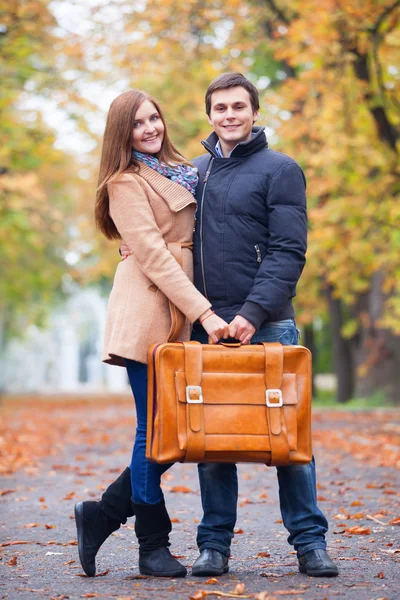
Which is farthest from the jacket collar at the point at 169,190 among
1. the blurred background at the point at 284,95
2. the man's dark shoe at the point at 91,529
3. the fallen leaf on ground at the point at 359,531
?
the blurred background at the point at 284,95

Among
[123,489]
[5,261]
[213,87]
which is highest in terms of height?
[5,261]

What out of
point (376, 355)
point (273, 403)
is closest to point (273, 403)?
point (273, 403)

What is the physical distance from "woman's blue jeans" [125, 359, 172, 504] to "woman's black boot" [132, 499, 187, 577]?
0.15ft

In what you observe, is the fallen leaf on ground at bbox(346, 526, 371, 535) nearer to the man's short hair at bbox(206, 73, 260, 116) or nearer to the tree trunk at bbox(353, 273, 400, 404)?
the man's short hair at bbox(206, 73, 260, 116)

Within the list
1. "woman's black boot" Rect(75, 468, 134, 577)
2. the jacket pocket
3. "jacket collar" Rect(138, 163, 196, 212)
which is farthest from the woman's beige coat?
"woman's black boot" Rect(75, 468, 134, 577)

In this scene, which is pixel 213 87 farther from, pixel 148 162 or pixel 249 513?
pixel 249 513

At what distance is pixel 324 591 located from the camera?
4.05 metres

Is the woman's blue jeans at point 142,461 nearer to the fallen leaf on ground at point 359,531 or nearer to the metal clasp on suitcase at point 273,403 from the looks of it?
Answer: the metal clasp on suitcase at point 273,403

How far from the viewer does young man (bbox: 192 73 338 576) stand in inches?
175

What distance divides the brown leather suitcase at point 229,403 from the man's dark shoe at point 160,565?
56 centimetres

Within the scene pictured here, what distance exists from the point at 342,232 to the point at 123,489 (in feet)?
39.5

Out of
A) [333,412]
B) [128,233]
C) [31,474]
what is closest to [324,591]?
[128,233]

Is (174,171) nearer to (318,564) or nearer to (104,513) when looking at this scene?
(104,513)

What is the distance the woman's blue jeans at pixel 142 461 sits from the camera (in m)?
4.45
